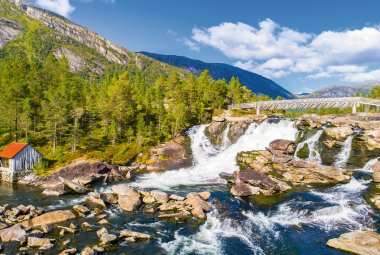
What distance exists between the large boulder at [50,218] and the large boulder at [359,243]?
97.8ft

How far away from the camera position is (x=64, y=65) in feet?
328

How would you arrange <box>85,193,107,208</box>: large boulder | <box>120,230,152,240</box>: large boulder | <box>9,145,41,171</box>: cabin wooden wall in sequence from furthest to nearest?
<box>9,145,41,171</box>: cabin wooden wall
<box>85,193,107,208</box>: large boulder
<box>120,230,152,240</box>: large boulder

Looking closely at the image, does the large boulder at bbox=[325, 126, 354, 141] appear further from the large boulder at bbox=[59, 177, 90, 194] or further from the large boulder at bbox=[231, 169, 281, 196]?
the large boulder at bbox=[59, 177, 90, 194]

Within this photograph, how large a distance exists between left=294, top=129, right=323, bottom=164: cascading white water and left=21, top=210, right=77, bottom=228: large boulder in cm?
4542

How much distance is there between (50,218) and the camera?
37.1 metres

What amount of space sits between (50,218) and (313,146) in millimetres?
50861

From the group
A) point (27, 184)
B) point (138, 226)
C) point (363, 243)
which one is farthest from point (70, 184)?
point (363, 243)

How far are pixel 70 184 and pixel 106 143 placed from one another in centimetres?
2659

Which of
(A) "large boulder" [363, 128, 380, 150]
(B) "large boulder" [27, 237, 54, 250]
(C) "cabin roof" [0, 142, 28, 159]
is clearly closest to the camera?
(B) "large boulder" [27, 237, 54, 250]

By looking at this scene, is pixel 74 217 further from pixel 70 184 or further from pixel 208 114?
pixel 208 114

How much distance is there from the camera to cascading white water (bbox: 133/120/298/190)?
5738 centimetres

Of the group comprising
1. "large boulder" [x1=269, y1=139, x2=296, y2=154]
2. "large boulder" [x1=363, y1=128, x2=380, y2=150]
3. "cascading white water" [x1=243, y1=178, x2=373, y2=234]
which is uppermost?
"large boulder" [x1=363, y1=128, x2=380, y2=150]

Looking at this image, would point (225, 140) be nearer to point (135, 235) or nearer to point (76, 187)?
point (76, 187)

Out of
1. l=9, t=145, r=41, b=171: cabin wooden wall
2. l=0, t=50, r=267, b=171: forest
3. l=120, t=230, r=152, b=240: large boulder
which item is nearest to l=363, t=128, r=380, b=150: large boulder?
l=0, t=50, r=267, b=171: forest
